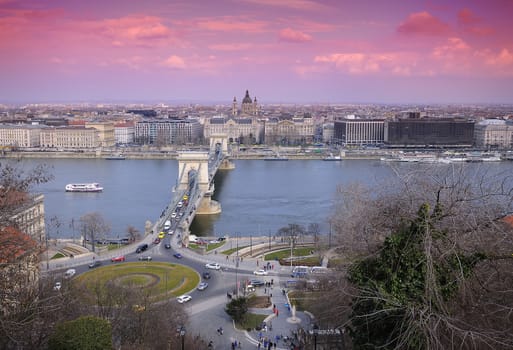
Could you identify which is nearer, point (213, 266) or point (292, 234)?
point (213, 266)

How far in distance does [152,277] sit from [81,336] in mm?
3329

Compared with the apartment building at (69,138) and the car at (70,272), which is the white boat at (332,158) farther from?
the car at (70,272)

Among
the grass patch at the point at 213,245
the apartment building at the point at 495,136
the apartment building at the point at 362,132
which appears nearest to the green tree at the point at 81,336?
the grass patch at the point at 213,245

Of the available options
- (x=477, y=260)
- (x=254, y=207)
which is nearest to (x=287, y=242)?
(x=254, y=207)

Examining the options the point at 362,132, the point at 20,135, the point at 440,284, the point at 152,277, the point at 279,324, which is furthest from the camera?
the point at 362,132

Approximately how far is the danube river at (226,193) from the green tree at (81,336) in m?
3.47

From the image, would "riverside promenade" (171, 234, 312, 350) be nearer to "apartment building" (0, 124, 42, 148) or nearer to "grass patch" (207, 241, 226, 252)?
"grass patch" (207, 241, 226, 252)

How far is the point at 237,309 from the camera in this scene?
16.0ft

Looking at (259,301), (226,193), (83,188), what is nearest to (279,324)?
(259,301)

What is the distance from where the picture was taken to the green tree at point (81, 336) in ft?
9.21

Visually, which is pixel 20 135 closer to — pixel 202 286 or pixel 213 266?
pixel 213 266

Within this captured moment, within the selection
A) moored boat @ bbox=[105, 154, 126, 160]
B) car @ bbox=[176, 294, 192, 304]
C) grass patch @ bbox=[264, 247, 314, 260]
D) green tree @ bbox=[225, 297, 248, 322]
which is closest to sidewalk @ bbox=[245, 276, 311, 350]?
green tree @ bbox=[225, 297, 248, 322]

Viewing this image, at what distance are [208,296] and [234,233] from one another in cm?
367

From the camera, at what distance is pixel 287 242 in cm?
793
